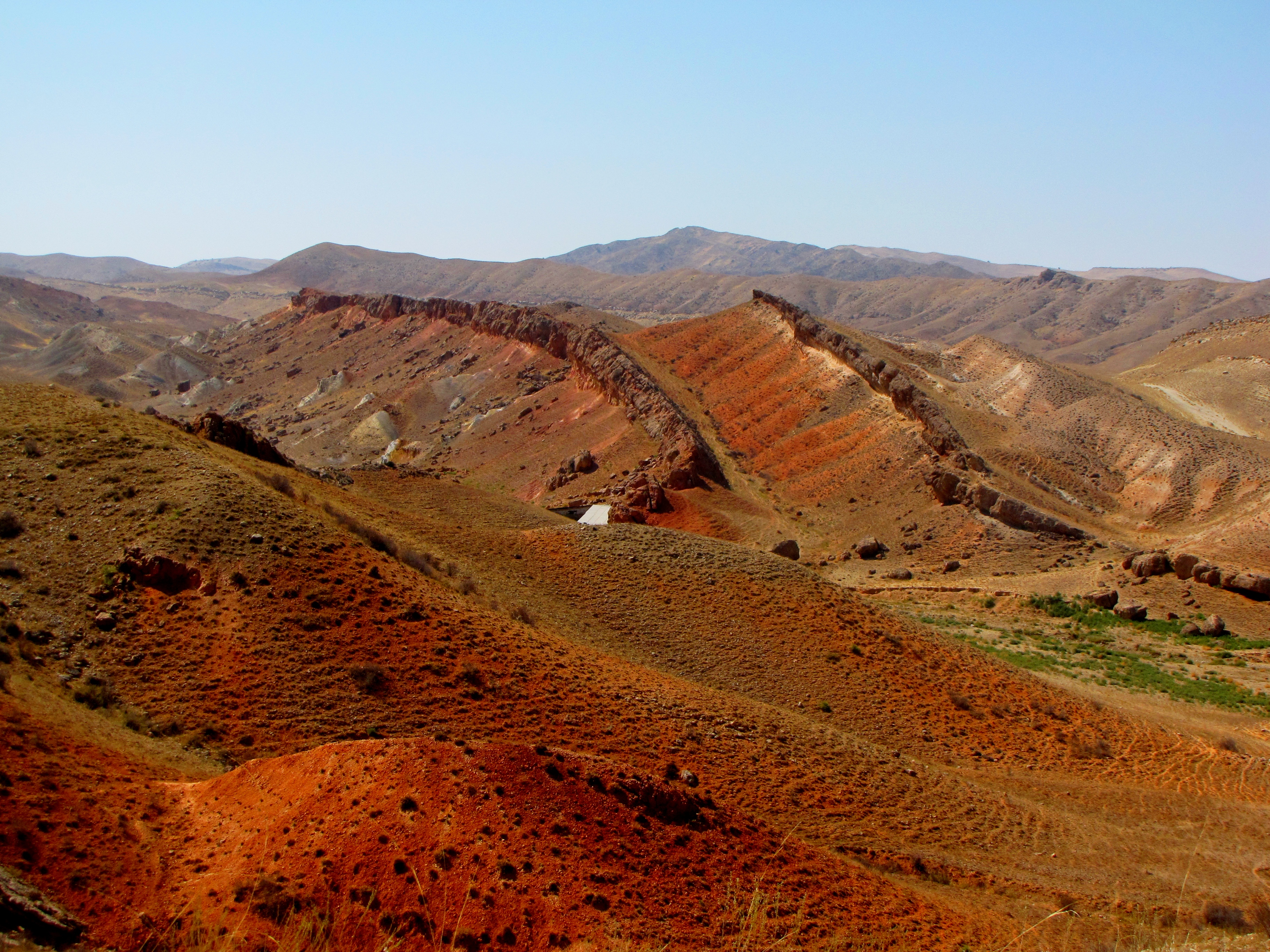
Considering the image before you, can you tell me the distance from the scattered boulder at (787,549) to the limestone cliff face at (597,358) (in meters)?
7.11

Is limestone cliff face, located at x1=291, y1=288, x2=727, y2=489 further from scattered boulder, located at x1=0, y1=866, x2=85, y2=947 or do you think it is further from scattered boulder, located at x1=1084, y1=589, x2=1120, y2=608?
scattered boulder, located at x1=0, y1=866, x2=85, y2=947

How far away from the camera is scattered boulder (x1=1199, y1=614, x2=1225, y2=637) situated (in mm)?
28500

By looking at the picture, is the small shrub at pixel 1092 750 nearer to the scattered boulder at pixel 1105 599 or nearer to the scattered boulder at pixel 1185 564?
the scattered boulder at pixel 1105 599

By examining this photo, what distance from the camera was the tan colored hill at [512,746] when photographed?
337 inches

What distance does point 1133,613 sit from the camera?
30125 mm

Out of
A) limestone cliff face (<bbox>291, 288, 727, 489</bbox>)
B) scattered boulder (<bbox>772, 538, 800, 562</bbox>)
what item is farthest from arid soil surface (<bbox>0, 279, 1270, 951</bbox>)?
limestone cliff face (<bbox>291, 288, 727, 489</bbox>)

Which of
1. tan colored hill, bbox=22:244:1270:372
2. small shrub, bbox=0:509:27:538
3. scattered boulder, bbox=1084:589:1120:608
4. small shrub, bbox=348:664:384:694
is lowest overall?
scattered boulder, bbox=1084:589:1120:608

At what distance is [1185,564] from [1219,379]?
114ft

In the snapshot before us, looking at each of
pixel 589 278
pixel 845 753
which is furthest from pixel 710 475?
pixel 589 278

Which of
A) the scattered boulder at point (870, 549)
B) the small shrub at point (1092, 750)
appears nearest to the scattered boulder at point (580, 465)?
the scattered boulder at point (870, 549)

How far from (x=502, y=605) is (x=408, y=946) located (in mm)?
10735

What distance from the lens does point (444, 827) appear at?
29.7 feet

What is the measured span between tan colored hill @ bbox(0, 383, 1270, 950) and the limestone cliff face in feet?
59.4

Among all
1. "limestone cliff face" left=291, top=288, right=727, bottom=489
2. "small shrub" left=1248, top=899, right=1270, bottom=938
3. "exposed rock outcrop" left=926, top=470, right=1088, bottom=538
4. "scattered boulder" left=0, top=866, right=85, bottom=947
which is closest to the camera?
"scattered boulder" left=0, top=866, right=85, bottom=947
